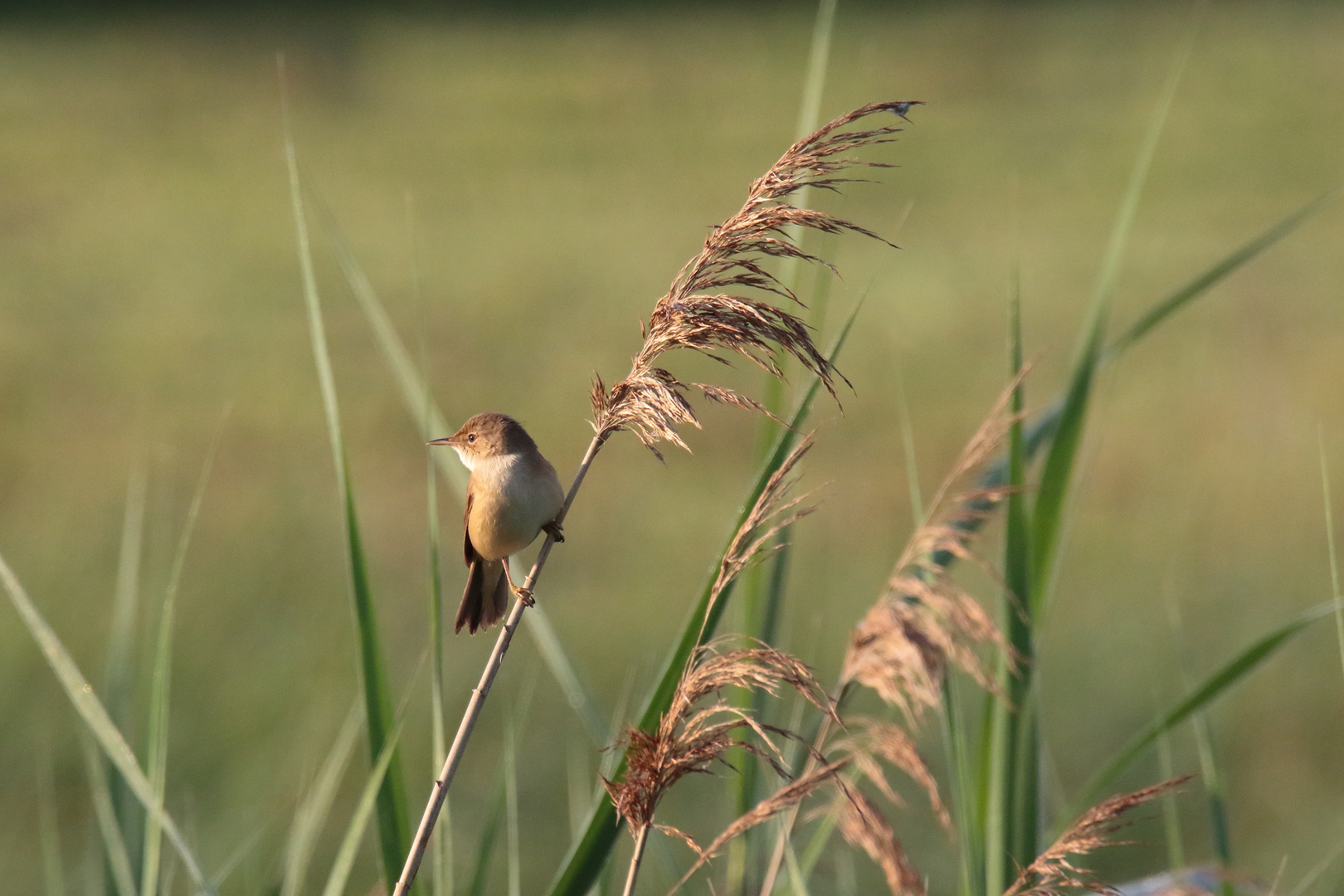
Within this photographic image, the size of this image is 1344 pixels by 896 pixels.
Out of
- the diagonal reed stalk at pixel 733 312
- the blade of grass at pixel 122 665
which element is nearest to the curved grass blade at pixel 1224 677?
the diagonal reed stalk at pixel 733 312

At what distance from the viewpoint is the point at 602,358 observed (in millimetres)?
9664

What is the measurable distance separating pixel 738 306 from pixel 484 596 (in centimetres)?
69

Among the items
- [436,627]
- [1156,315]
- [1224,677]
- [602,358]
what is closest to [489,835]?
[436,627]

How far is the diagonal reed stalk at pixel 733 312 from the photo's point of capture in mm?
1243

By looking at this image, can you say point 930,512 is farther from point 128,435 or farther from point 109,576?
point 128,435

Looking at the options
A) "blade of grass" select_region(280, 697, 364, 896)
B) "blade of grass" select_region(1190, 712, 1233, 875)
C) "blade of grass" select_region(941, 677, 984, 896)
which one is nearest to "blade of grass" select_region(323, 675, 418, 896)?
"blade of grass" select_region(280, 697, 364, 896)

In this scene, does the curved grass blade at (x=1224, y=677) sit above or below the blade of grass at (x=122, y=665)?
above

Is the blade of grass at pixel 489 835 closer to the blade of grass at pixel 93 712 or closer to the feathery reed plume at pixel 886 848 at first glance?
the blade of grass at pixel 93 712

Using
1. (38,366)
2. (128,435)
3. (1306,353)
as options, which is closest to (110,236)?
(38,366)

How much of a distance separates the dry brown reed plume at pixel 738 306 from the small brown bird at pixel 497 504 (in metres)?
0.30

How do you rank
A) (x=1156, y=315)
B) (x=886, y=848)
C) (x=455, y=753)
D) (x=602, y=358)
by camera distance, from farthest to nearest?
(x=602, y=358) < (x=1156, y=315) < (x=886, y=848) < (x=455, y=753)

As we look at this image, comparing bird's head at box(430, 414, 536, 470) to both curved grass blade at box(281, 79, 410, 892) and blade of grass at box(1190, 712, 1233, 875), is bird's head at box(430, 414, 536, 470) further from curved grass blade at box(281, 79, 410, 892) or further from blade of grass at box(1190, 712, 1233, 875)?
blade of grass at box(1190, 712, 1233, 875)

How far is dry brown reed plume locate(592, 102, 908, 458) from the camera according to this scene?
1250mm

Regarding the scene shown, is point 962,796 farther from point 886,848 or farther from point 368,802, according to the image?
point 368,802
